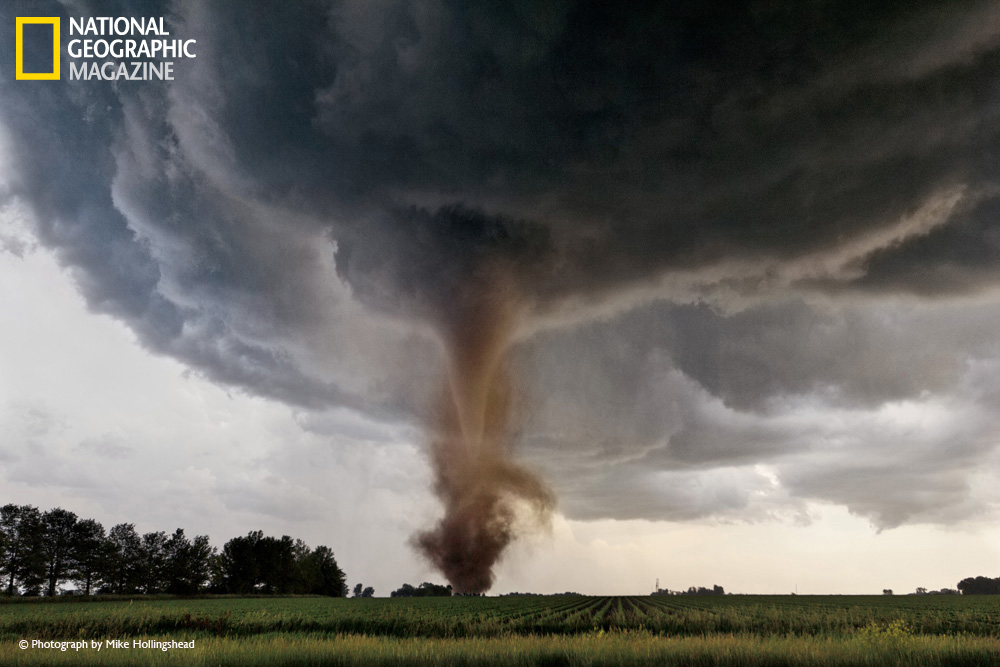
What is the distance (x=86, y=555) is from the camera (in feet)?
354

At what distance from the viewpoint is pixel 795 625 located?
37281 mm

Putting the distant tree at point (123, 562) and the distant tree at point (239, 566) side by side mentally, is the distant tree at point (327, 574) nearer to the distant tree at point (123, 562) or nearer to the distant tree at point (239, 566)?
the distant tree at point (239, 566)

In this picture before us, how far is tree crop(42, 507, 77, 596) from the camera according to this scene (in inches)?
4023

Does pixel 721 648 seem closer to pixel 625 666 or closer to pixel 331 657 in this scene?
pixel 625 666

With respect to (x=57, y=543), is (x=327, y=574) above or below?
below

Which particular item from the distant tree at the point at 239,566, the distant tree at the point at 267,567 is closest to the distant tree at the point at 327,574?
the distant tree at the point at 267,567

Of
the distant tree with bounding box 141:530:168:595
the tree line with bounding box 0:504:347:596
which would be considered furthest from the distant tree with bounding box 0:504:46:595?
the distant tree with bounding box 141:530:168:595

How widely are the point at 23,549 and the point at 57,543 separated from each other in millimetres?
8094

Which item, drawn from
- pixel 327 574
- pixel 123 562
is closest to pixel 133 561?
pixel 123 562

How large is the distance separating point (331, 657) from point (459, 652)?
3613mm

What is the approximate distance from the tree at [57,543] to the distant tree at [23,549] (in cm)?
172

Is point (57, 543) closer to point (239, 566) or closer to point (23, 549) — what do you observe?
point (23, 549)

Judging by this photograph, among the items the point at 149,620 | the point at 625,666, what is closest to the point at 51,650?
the point at 625,666

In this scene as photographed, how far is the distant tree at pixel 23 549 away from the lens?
3733 inches
